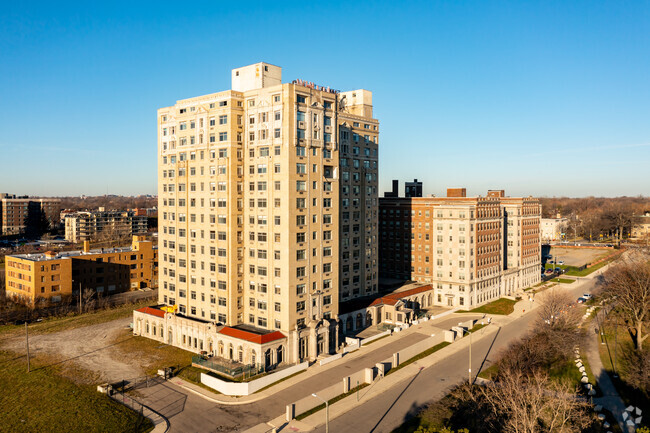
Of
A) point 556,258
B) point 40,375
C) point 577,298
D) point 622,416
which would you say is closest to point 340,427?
point 622,416

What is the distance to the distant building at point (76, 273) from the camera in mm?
119506

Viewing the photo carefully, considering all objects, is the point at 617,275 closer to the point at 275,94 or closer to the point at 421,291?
the point at 421,291

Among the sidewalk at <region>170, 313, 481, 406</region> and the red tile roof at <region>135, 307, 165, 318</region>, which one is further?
the red tile roof at <region>135, 307, 165, 318</region>

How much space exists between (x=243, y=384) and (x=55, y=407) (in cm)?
2460

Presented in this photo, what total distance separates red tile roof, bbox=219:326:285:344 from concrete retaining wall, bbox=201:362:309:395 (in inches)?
209

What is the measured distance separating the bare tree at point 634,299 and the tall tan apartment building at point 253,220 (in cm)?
5683

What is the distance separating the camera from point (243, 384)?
64.6 m

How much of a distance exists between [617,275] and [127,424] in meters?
109

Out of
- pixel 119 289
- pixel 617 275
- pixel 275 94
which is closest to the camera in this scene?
pixel 275 94

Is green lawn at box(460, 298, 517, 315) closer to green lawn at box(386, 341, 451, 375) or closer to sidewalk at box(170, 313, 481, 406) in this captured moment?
sidewalk at box(170, 313, 481, 406)

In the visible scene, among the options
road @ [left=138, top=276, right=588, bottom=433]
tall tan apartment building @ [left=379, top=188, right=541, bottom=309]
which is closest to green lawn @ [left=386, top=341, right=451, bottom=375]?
road @ [left=138, top=276, right=588, bottom=433]

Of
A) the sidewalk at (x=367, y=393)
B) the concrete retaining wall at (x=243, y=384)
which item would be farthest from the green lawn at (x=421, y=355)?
the concrete retaining wall at (x=243, y=384)

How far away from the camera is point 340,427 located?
55656 millimetres

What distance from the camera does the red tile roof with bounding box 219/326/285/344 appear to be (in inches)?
2822
